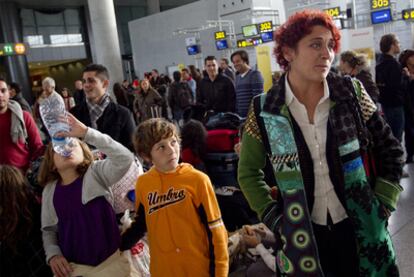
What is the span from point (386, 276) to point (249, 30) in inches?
726

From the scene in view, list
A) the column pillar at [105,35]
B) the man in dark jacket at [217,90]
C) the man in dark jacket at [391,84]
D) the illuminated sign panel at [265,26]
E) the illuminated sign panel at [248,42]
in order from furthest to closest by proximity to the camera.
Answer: the illuminated sign panel at [248,42] < the illuminated sign panel at [265,26] < the column pillar at [105,35] < the man in dark jacket at [217,90] < the man in dark jacket at [391,84]

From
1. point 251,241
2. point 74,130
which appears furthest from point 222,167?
point 74,130

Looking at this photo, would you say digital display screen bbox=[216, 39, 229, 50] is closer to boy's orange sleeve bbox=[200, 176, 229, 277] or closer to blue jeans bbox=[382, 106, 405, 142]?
blue jeans bbox=[382, 106, 405, 142]

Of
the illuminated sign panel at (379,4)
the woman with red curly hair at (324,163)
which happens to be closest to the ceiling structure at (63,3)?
the illuminated sign panel at (379,4)

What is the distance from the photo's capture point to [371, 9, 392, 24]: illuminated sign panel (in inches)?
560

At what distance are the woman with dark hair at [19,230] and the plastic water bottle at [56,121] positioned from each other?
0.48m

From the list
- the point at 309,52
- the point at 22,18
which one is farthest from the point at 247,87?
the point at 22,18

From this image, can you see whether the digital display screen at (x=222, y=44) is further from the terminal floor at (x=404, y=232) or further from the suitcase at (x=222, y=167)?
the suitcase at (x=222, y=167)

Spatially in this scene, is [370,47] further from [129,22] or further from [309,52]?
[129,22]

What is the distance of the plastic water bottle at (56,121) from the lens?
2.01 m

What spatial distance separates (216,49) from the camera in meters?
22.2

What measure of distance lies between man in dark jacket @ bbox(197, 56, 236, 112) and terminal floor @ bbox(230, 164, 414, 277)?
8.88 feet

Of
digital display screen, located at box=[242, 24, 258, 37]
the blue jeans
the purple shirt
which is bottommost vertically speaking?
the blue jeans

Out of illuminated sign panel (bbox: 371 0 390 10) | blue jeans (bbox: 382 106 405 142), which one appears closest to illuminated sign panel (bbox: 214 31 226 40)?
illuminated sign panel (bbox: 371 0 390 10)
